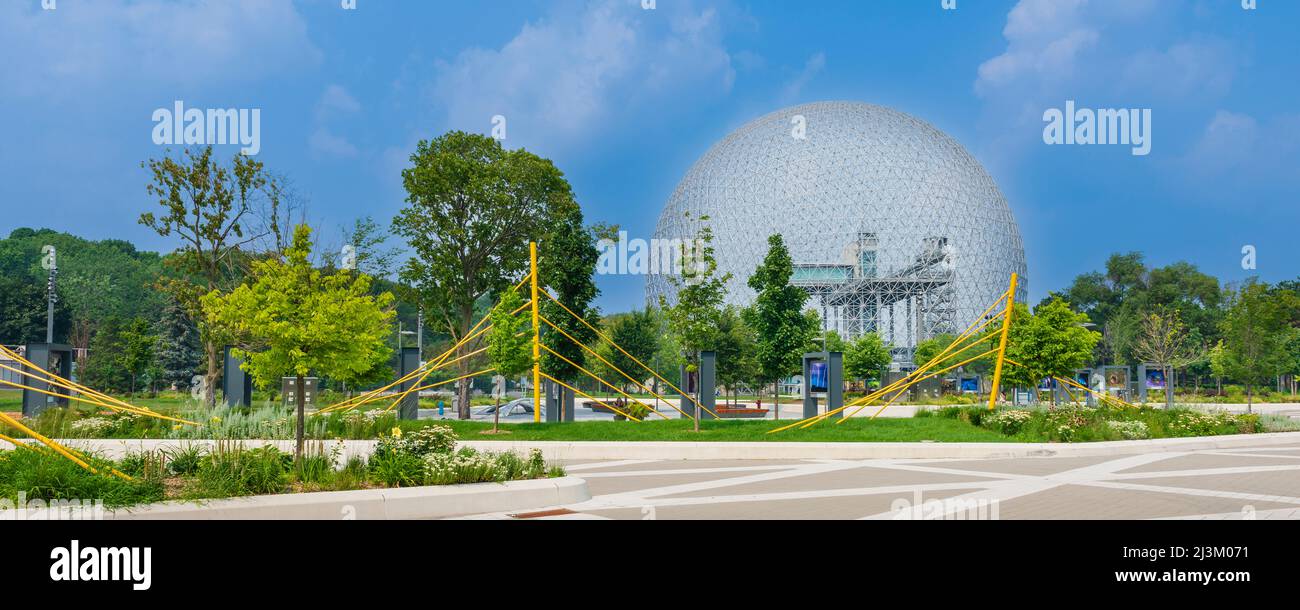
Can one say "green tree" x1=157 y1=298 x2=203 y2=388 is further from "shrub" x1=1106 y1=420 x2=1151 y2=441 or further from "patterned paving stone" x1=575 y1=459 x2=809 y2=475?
"shrub" x1=1106 y1=420 x2=1151 y2=441

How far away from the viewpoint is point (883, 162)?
8738cm

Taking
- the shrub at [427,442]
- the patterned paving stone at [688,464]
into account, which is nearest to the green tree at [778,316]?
the patterned paving stone at [688,464]

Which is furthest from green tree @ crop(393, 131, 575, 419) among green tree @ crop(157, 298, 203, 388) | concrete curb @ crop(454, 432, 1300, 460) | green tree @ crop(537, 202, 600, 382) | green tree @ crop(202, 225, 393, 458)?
green tree @ crop(157, 298, 203, 388)

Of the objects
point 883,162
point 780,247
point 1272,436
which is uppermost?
point 883,162

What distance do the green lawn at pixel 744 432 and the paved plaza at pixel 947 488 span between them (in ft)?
8.02

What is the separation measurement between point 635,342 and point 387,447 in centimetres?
4378

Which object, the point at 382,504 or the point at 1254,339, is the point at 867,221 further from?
the point at 382,504

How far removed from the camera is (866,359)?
178ft

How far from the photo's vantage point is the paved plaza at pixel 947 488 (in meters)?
9.86

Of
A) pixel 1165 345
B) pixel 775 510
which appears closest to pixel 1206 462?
pixel 775 510

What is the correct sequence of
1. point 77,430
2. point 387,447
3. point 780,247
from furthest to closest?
point 780,247 < point 77,430 < point 387,447

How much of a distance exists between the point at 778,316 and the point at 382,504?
1827cm
